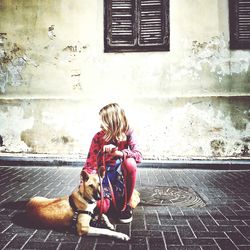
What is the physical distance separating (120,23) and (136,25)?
0.45m

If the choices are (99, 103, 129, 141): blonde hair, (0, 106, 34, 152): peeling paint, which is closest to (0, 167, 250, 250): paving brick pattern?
(99, 103, 129, 141): blonde hair

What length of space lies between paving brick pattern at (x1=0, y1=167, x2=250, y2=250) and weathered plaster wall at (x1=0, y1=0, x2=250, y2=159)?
2.15 meters

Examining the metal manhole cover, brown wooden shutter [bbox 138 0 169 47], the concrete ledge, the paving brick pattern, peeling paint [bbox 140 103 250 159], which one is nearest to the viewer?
the paving brick pattern

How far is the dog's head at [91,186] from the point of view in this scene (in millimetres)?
3096

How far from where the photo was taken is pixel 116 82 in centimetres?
852

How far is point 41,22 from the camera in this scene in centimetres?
857

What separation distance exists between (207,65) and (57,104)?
4.27 meters

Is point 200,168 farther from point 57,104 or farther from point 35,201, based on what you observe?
point 35,201

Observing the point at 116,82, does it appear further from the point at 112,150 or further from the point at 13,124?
the point at 112,150

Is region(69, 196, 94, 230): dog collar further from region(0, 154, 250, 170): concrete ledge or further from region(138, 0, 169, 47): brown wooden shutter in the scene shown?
region(138, 0, 169, 47): brown wooden shutter

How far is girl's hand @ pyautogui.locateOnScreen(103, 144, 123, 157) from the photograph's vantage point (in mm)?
3351

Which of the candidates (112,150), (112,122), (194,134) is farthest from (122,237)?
(194,134)

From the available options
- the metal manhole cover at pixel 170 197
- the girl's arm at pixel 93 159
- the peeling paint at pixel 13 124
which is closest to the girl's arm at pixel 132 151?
the girl's arm at pixel 93 159

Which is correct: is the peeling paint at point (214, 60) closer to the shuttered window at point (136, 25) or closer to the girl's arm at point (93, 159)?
the shuttered window at point (136, 25)
